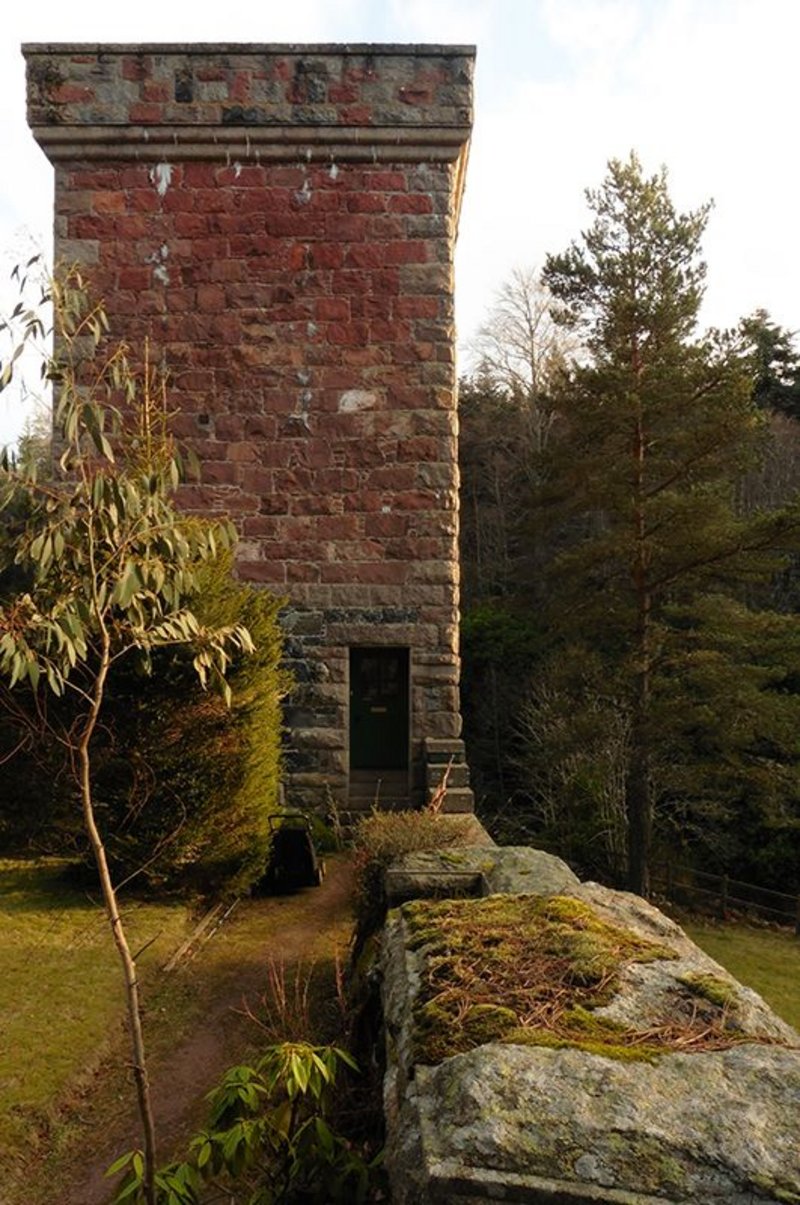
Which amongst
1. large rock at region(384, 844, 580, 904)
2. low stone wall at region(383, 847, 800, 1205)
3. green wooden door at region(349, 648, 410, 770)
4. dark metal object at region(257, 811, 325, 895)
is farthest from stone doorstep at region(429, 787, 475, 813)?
low stone wall at region(383, 847, 800, 1205)

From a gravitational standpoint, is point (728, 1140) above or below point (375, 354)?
below

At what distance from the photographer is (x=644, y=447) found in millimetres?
16953

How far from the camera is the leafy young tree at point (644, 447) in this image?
1606cm

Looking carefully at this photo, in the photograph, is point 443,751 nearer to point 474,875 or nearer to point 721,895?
point 474,875

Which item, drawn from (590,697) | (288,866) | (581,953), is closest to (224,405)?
(288,866)

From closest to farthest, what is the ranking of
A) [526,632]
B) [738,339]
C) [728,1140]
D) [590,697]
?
[728,1140]
[738,339]
[590,697]
[526,632]

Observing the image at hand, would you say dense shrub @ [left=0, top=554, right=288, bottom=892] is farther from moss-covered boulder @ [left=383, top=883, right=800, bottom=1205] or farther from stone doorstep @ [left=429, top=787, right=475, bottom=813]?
moss-covered boulder @ [left=383, top=883, right=800, bottom=1205]

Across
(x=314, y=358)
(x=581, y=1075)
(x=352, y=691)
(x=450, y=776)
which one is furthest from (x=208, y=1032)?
(x=314, y=358)

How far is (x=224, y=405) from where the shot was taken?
33.3 ft

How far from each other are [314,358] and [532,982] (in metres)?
8.45

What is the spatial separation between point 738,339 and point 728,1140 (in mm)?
16949

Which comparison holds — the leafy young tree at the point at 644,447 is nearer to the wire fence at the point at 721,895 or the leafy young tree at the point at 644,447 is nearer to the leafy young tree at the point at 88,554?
the wire fence at the point at 721,895

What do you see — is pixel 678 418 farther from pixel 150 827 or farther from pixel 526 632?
pixel 150 827

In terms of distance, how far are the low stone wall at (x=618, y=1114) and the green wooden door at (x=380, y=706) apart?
772 centimetres
